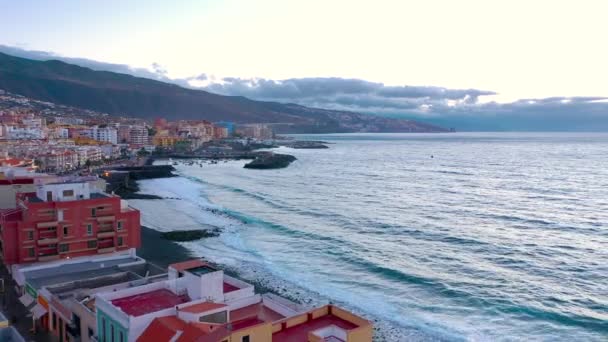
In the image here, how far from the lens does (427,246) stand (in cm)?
3322

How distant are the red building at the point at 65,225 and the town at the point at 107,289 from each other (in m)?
0.04

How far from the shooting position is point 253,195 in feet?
184

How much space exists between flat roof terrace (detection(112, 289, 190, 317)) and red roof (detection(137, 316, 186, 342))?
77 cm

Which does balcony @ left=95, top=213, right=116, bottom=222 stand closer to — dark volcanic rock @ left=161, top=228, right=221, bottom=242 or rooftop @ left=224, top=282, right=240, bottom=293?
rooftop @ left=224, top=282, right=240, bottom=293

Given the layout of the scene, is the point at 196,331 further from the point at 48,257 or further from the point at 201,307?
the point at 48,257

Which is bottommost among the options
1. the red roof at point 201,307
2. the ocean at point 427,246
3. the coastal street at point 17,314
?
the ocean at point 427,246

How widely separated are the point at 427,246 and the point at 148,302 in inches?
912

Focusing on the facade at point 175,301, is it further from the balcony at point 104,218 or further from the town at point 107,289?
the balcony at point 104,218

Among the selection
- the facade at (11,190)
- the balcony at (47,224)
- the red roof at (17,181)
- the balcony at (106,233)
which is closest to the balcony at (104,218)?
the balcony at (106,233)

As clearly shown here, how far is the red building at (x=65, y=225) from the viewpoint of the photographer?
22.1 m

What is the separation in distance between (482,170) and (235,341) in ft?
266

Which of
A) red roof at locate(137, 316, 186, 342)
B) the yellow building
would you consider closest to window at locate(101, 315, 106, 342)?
red roof at locate(137, 316, 186, 342)

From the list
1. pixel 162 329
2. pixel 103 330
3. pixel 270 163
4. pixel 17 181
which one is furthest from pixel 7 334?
pixel 270 163

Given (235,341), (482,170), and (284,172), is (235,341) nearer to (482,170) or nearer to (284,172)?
(284,172)
